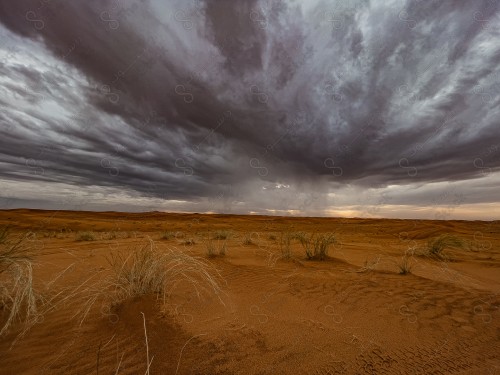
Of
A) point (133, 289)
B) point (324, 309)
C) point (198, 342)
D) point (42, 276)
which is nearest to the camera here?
point (198, 342)

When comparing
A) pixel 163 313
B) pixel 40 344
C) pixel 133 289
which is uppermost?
pixel 133 289

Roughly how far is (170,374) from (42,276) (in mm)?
3899

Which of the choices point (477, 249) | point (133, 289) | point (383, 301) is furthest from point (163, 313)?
point (477, 249)

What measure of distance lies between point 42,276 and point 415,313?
572cm

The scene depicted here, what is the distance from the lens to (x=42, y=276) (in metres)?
4.41

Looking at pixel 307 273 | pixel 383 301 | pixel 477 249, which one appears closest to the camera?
pixel 383 301

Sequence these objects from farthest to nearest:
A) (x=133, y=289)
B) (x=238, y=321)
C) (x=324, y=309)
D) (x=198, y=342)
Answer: (x=324, y=309)
(x=133, y=289)
(x=238, y=321)
(x=198, y=342)

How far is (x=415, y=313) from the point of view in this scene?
320 cm

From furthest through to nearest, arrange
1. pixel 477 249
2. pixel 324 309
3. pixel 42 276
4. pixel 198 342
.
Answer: pixel 477 249
pixel 42 276
pixel 324 309
pixel 198 342

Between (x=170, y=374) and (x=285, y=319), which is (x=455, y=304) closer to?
(x=285, y=319)

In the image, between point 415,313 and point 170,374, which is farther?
point 415,313

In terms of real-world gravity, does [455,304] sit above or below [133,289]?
below

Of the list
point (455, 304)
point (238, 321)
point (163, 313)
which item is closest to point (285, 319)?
point (238, 321)

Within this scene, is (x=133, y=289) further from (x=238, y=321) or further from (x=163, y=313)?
(x=238, y=321)
